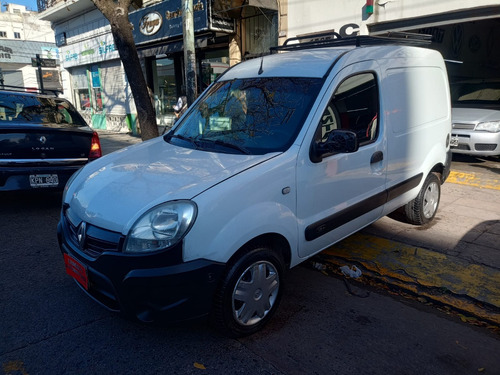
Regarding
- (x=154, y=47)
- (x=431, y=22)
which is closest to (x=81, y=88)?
(x=154, y=47)

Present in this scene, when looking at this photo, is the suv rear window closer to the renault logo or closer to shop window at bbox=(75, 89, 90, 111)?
the renault logo

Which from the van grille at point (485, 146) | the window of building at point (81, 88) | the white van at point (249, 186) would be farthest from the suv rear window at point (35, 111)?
the window of building at point (81, 88)

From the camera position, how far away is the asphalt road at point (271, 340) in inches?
93.3

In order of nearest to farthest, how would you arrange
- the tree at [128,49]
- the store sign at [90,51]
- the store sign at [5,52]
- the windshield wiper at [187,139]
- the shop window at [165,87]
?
the windshield wiper at [187,139], the tree at [128,49], the shop window at [165,87], the store sign at [90,51], the store sign at [5,52]

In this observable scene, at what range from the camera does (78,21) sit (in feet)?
63.0

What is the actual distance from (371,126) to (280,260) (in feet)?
5.18

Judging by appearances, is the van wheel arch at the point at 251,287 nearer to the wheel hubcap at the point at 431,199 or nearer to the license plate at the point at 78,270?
the license plate at the point at 78,270

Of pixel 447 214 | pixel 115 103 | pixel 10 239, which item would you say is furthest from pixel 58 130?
pixel 115 103

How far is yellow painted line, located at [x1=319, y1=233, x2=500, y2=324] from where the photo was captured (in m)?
3.05

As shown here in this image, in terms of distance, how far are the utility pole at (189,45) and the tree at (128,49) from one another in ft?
5.54

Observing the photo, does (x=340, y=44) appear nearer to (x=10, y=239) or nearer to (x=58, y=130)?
(x=58, y=130)

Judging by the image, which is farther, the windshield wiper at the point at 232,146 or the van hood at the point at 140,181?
the windshield wiper at the point at 232,146

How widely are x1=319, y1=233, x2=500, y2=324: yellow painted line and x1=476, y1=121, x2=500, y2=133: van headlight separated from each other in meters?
4.39

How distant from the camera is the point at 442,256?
3777mm
